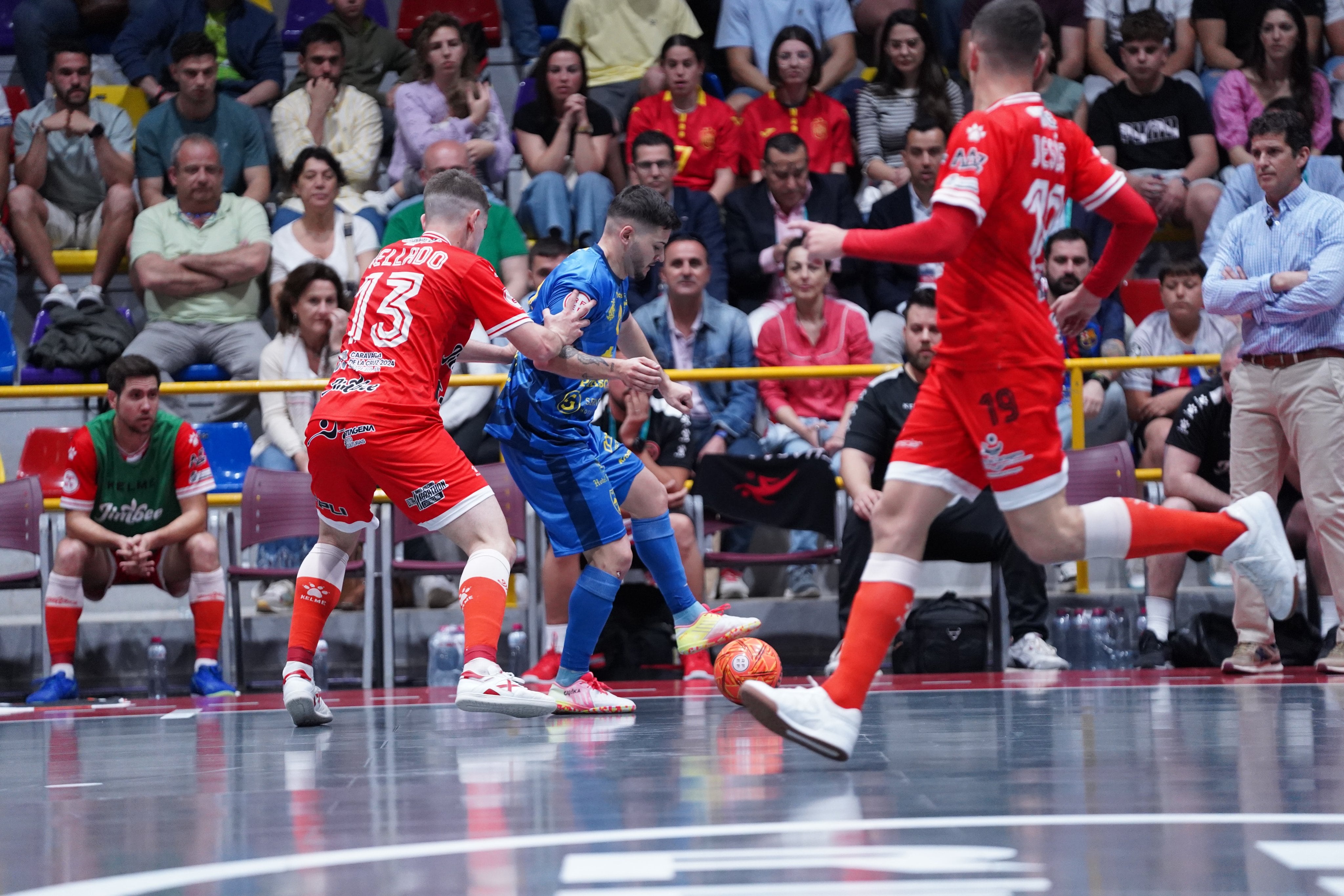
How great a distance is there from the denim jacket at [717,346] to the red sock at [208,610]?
2.81 meters

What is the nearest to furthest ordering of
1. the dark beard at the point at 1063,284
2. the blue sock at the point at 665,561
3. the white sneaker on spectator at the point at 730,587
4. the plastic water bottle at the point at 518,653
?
the blue sock at the point at 665,561 < the plastic water bottle at the point at 518,653 < the white sneaker on spectator at the point at 730,587 < the dark beard at the point at 1063,284

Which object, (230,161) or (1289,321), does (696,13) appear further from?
(1289,321)

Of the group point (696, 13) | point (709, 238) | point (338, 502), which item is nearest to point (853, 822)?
point (338, 502)

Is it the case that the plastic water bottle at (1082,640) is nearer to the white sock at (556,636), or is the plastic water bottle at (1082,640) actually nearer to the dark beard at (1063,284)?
the dark beard at (1063,284)

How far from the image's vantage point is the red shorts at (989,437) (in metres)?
3.69

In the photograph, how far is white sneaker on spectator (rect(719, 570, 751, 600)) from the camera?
7.95 meters

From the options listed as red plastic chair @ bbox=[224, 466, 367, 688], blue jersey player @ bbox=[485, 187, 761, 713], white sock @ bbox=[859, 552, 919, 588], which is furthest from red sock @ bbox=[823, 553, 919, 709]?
red plastic chair @ bbox=[224, 466, 367, 688]

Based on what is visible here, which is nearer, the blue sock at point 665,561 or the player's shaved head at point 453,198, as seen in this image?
the player's shaved head at point 453,198

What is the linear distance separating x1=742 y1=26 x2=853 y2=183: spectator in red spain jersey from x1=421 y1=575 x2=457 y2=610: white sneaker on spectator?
12.5 ft

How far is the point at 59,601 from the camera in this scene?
7.23 meters

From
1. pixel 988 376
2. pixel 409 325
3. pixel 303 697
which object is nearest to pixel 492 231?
pixel 409 325

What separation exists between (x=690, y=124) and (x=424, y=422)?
5.66 metres

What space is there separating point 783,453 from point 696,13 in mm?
4633

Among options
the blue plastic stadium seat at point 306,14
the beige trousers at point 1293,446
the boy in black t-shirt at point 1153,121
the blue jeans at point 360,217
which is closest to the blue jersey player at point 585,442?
the beige trousers at point 1293,446
